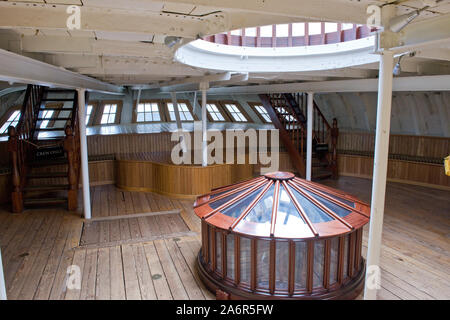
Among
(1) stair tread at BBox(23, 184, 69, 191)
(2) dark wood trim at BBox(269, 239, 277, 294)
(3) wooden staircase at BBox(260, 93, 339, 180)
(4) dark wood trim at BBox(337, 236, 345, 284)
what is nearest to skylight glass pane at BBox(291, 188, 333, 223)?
(4) dark wood trim at BBox(337, 236, 345, 284)

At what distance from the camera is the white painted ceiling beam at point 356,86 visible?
544 centimetres

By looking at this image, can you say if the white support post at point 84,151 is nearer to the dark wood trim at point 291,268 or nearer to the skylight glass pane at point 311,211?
the skylight glass pane at point 311,211

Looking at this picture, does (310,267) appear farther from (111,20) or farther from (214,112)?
(214,112)

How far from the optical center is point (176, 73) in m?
5.75

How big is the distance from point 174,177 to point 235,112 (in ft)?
17.1

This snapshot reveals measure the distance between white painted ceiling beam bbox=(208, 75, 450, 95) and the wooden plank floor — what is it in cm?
254

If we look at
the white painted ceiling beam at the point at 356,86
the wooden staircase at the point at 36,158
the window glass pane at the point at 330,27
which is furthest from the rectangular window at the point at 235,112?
the window glass pane at the point at 330,27

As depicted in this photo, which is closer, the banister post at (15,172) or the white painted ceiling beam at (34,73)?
the white painted ceiling beam at (34,73)

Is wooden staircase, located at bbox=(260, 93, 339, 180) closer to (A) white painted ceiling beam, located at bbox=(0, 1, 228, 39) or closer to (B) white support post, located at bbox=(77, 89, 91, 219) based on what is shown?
(B) white support post, located at bbox=(77, 89, 91, 219)

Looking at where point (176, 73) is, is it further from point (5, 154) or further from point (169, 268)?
point (5, 154)

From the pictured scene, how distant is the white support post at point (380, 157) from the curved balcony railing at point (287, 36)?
3113mm

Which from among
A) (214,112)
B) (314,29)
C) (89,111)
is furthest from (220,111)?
(314,29)

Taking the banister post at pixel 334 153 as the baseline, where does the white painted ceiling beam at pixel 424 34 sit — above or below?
above

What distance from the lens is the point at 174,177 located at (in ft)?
26.3
